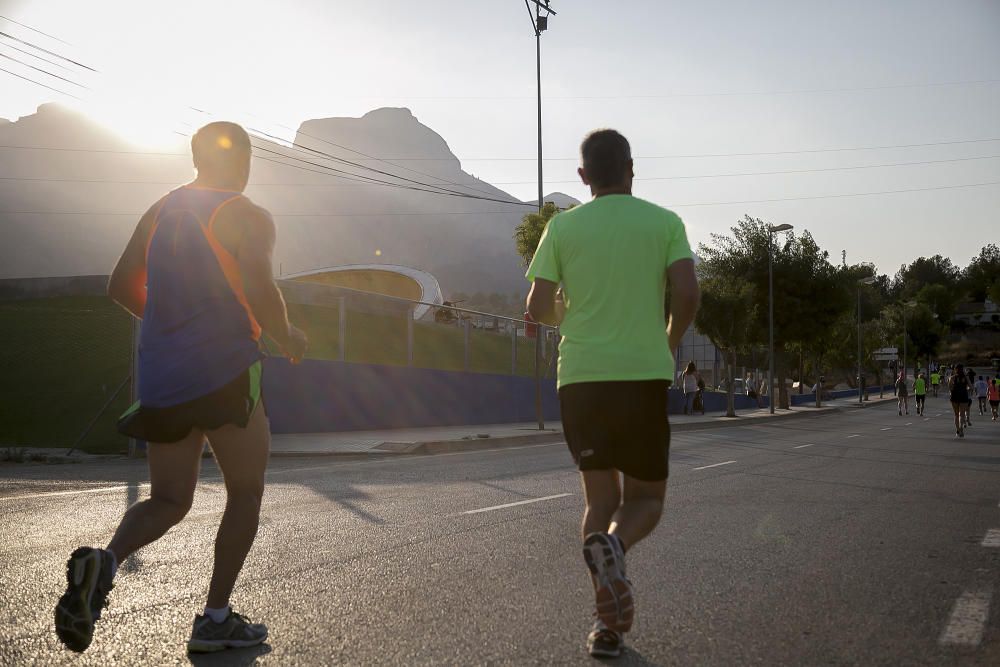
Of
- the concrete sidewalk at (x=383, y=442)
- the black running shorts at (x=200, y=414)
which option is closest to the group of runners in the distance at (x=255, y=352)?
the black running shorts at (x=200, y=414)

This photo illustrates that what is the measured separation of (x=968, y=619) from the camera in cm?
402

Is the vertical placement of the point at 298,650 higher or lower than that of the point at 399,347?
lower

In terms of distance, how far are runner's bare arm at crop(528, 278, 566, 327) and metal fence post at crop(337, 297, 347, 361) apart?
60.7 ft

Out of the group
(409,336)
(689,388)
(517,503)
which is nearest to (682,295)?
(517,503)

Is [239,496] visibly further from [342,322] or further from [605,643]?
[342,322]

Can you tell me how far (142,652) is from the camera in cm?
336

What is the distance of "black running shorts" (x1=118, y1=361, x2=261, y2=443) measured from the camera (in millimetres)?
3213

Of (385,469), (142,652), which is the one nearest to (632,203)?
(142,652)

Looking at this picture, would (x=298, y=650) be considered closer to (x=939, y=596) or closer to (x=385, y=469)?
(x=939, y=596)

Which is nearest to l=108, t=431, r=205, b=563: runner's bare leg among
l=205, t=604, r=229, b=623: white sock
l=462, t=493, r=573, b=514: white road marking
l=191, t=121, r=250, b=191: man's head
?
l=205, t=604, r=229, b=623: white sock

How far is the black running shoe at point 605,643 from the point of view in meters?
3.34

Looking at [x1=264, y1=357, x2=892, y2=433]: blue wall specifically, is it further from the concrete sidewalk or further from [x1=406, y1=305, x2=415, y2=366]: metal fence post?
the concrete sidewalk

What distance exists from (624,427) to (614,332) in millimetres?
351

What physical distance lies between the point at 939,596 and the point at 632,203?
8.30 ft
